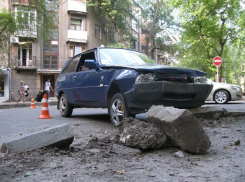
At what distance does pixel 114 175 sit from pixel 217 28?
72.4ft

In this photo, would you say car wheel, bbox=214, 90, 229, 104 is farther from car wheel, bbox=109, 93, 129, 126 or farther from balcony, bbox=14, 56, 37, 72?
balcony, bbox=14, 56, 37, 72

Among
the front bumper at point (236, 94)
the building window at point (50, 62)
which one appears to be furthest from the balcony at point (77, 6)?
the front bumper at point (236, 94)

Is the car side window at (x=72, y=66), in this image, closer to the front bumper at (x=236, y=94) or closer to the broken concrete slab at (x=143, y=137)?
the broken concrete slab at (x=143, y=137)

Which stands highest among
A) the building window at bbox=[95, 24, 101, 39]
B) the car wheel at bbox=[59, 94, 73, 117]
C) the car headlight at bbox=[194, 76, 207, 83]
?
the building window at bbox=[95, 24, 101, 39]

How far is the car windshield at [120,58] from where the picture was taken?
18.6ft

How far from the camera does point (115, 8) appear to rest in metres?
26.2

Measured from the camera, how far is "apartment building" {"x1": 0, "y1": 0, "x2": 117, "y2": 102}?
27.2 metres

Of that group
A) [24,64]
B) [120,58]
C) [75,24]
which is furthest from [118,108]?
[75,24]

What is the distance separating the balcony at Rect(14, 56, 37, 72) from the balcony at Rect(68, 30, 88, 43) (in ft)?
15.5

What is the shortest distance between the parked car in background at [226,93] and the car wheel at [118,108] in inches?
339

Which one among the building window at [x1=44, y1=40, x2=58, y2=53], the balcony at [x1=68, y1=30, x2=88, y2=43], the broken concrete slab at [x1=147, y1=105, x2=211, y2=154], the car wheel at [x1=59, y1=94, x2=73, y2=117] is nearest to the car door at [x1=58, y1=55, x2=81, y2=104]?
the car wheel at [x1=59, y1=94, x2=73, y2=117]

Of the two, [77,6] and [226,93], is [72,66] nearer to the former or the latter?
[226,93]

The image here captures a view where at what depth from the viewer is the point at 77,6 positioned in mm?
29750

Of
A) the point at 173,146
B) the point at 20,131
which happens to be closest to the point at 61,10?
the point at 20,131
